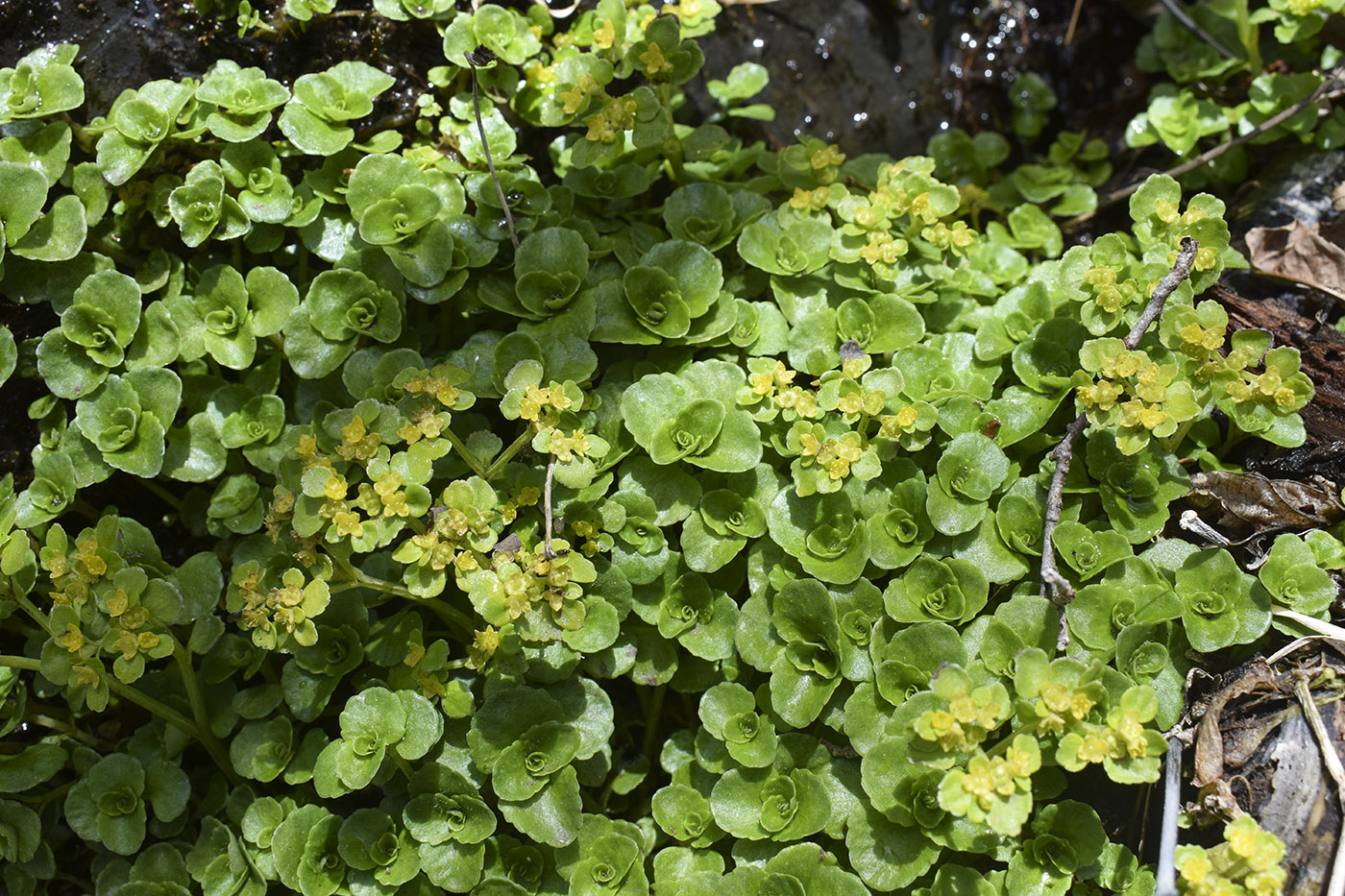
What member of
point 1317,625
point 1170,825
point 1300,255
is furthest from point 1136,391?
point 1300,255

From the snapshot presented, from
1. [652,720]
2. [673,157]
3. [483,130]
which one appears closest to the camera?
[652,720]

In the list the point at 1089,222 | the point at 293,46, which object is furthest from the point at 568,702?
the point at 1089,222

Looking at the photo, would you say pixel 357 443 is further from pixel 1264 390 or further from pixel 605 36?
pixel 1264 390

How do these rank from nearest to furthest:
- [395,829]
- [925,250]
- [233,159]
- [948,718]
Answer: [948,718], [395,829], [233,159], [925,250]

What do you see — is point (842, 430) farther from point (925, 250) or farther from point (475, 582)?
point (475, 582)

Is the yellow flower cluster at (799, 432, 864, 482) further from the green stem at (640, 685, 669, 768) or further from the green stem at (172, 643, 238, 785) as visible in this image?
the green stem at (172, 643, 238, 785)

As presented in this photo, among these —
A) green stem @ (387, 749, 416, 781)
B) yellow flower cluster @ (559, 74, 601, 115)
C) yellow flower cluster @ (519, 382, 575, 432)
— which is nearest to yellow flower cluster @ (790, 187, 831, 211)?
yellow flower cluster @ (559, 74, 601, 115)

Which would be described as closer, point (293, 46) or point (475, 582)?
point (475, 582)
